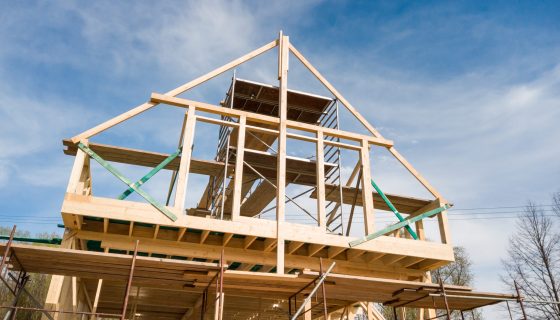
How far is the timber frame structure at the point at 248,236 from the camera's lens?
909 centimetres

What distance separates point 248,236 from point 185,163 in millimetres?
2703

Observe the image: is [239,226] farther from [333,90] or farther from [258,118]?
[333,90]

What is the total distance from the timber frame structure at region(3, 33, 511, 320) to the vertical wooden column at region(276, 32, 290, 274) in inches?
1.5

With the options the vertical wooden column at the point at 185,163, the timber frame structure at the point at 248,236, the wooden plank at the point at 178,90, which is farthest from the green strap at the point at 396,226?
the wooden plank at the point at 178,90

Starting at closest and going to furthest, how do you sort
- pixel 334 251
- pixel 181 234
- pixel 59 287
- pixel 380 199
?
pixel 59 287 → pixel 181 234 → pixel 334 251 → pixel 380 199

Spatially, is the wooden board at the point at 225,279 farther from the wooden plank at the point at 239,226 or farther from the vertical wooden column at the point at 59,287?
the wooden plank at the point at 239,226

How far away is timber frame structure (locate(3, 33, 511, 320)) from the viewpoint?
909cm

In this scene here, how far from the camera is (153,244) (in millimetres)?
10758

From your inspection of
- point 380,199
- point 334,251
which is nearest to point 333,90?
point 380,199

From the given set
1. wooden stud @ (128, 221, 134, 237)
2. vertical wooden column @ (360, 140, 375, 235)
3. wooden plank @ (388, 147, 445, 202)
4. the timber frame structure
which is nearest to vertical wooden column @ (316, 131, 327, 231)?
the timber frame structure

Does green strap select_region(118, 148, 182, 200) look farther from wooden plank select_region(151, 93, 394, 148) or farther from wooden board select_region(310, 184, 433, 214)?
wooden board select_region(310, 184, 433, 214)

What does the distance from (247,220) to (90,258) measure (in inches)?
163

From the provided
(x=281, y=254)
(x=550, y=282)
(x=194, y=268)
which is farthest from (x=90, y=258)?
(x=550, y=282)

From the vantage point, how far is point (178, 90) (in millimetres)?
12398
